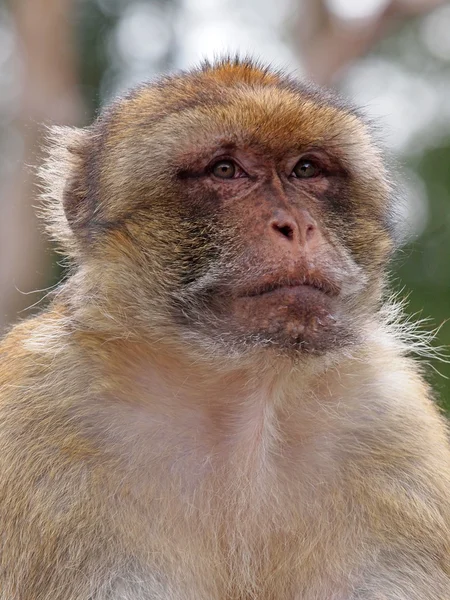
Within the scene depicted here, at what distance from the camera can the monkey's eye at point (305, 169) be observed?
3.35 metres

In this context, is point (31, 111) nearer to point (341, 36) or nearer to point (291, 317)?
point (341, 36)

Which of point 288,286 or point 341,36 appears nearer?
point 288,286

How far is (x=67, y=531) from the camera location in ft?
9.99

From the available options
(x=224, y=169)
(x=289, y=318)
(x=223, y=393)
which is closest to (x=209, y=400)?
(x=223, y=393)

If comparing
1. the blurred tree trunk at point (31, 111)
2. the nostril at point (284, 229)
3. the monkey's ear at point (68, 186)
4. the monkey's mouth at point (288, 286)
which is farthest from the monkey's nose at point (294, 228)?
the blurred tree trunk at point (31, 111)

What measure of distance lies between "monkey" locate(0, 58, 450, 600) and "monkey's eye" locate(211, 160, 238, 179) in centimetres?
1

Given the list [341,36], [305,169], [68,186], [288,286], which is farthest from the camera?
[341,36]

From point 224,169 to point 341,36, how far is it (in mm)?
5853

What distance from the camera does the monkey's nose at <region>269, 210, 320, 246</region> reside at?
298cm

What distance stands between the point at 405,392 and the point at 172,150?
1.32 metres

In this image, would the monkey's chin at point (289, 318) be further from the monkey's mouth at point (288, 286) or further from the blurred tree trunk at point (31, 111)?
the blurred tree trunk at point (31, 111)

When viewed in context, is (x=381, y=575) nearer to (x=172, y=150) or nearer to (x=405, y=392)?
(x=405, y=392)

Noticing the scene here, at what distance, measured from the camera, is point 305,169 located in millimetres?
3359

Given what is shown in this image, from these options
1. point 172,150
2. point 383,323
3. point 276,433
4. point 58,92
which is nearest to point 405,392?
point 383,323
